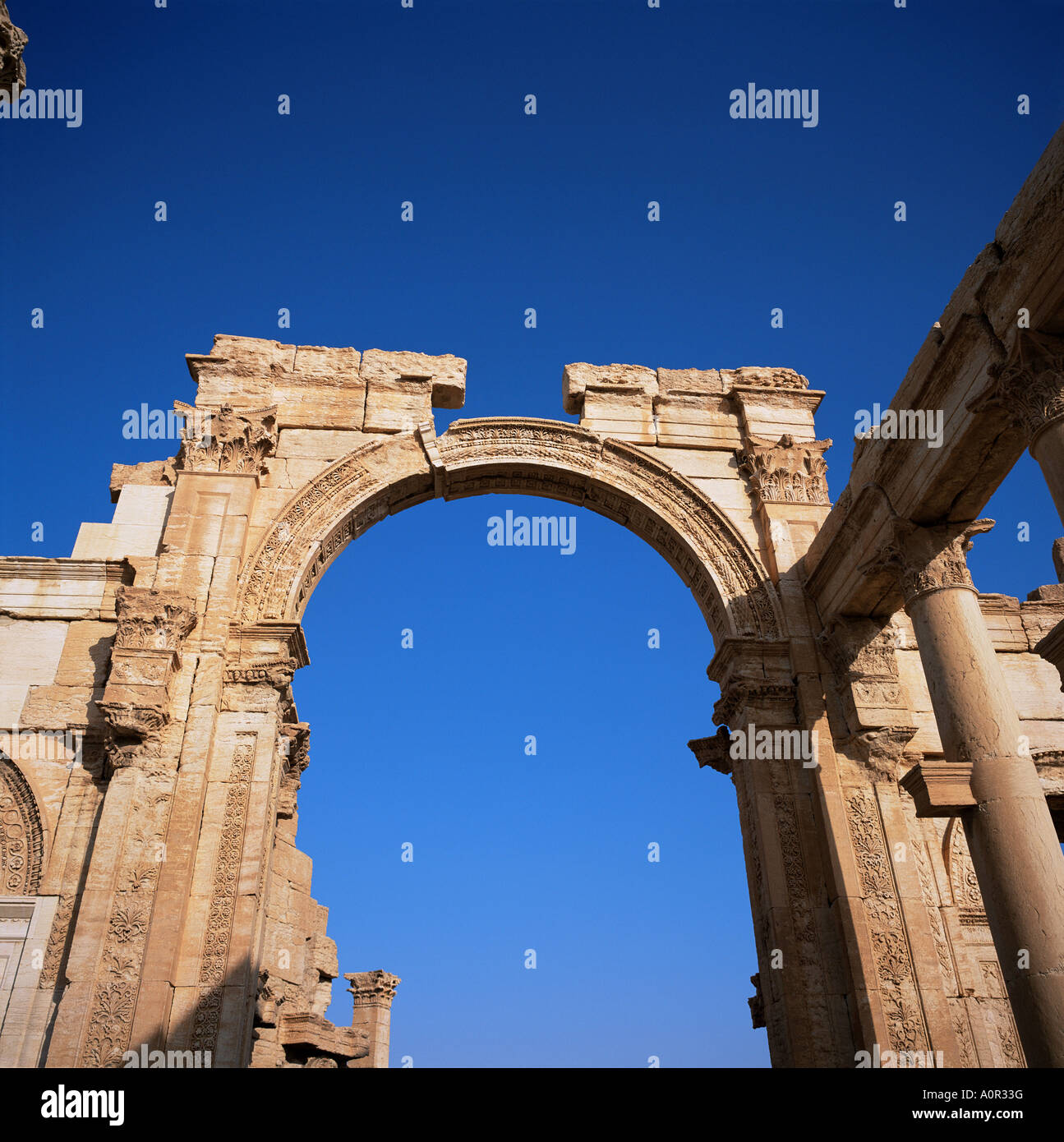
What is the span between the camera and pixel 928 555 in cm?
1121

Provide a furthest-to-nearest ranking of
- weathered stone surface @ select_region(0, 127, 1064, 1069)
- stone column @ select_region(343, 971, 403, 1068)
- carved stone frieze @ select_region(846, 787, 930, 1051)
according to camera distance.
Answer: stone column @ select_region(343, 971, 403, 1068)
carved stone frieze @ select_region(846, 787, 930, 1051)
weathered stone surface @ select_region(0, 127, 1064, 1069)

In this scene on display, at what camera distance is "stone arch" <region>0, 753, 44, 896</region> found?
38.2 ft

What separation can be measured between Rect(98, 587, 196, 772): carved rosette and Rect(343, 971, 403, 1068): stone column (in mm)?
11602

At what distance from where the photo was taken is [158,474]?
1511cm

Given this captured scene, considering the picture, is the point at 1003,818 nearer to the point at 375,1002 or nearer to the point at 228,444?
the point at 228,444

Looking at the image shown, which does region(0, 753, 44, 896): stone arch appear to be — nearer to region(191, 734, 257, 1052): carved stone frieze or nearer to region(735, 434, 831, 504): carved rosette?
region(191, 734, 257, 1052): carved stone frieze

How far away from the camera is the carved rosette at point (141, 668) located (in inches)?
464

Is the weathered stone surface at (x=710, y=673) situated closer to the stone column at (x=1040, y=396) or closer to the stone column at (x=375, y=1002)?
the stone column at (x=1040, y=396)

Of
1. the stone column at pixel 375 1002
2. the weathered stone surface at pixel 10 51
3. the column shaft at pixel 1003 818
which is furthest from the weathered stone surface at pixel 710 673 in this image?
the weathered stone surface at pixel 10 51

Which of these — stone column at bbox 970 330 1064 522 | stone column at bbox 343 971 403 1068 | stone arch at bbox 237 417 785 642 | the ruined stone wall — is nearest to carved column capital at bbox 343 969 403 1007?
stone column at bbox 343 971 403 1068

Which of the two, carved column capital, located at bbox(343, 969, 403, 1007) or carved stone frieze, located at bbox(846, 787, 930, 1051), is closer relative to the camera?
carved stone frieze, located at bbox(846, 787, 930, 1051)

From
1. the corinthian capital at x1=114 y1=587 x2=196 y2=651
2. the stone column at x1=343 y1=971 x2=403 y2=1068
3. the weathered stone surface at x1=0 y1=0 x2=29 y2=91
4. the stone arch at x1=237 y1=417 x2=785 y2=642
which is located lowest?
the stone column at x1=343 y1=971 x2=403 y2=1068

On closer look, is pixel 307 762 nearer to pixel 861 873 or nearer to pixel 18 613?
pixel 18 613
